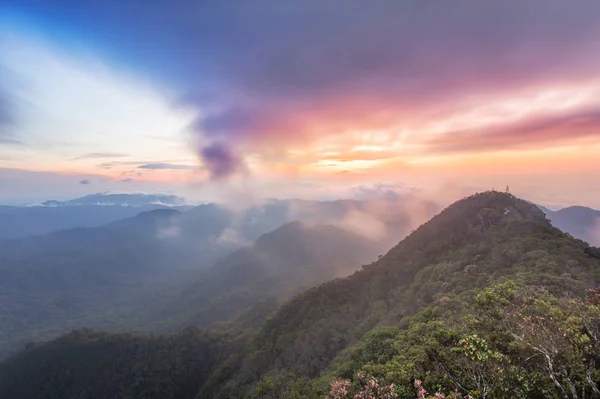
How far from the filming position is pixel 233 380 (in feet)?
277

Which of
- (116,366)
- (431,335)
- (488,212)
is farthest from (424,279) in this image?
(116,366)

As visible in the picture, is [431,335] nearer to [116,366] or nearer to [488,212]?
[488,212]

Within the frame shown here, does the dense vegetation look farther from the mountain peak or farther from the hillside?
the mountain peak

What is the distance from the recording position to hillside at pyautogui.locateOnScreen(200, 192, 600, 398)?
2016 inches

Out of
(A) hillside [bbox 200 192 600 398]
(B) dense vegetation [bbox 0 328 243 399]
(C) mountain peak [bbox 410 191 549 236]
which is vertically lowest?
(B) dense vegetation [bbox 0 328 243 399]

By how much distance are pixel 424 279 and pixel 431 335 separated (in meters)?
41.7

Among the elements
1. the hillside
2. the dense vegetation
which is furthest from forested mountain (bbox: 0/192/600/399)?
the dense vegetation

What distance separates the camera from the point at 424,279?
222 feet

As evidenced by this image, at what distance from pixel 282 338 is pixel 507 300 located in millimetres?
68604

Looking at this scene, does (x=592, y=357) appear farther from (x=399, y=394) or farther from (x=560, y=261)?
(x=560, y=261)

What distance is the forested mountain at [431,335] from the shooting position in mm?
19859

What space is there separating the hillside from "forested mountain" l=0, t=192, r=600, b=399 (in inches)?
14.2

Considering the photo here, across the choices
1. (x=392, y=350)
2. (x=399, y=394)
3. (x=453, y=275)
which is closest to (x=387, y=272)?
(x=453, y=275)

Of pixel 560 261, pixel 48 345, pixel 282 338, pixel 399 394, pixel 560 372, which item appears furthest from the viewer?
pixel 48 345
